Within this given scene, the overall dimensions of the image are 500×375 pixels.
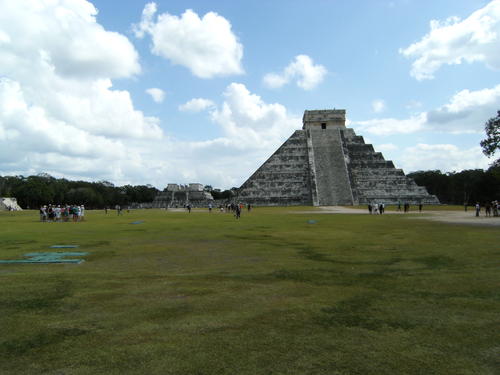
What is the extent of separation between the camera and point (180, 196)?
65625 millimetres

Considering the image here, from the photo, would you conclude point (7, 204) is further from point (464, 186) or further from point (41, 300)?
point (464, 186)

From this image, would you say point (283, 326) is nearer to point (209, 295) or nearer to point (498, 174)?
point (209, 295)

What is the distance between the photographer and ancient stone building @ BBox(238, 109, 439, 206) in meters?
46.3

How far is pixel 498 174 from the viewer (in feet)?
63.9

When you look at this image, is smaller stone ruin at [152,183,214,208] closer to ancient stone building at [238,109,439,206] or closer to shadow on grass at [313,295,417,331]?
ancient stone building at [238,109,439,206]

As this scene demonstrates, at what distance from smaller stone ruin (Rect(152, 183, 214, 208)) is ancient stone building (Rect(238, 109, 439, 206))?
16.1 meters

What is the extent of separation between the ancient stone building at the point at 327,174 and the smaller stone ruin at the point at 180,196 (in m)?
16.1

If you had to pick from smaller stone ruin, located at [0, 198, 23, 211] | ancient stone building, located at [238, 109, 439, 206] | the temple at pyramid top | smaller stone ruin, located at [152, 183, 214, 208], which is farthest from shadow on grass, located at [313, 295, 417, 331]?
smaller stone ruin, located at [152, 183, 214, 208]

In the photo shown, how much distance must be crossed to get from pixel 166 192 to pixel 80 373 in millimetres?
64778

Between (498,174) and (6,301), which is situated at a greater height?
(498,174)

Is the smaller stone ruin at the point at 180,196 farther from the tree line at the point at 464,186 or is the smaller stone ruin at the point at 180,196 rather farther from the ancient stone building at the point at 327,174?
the tree line at the point at 464,186

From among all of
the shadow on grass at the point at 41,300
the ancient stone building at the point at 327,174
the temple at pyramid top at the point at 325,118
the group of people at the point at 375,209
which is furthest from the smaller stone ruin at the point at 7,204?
the shadow on grass at the point at 41,300

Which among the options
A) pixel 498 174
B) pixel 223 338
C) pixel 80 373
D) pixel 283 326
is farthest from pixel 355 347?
pixel 498 174

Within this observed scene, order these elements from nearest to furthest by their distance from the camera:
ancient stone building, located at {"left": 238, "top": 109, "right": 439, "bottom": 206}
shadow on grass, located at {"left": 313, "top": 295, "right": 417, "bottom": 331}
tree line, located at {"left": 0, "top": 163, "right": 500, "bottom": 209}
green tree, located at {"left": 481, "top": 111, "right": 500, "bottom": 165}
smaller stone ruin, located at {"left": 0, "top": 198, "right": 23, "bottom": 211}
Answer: shadow on grass, located at {"left": 313, "top": 295, "right": 417, "bottom": 331} < green tree, located at {"left": 481, "top": 111, "right": 500, "bottom": 165} < ancient stone building, located at {"left": 238, "top": 109, "right": 439, "bottom": 206} < smaller stone ruin, located at {"left": 0, "top": 198, "right": 23, "bottom": 211} < tree line, located at {"left": 0, "top": 163, "right": 500, "bottom": 209}
